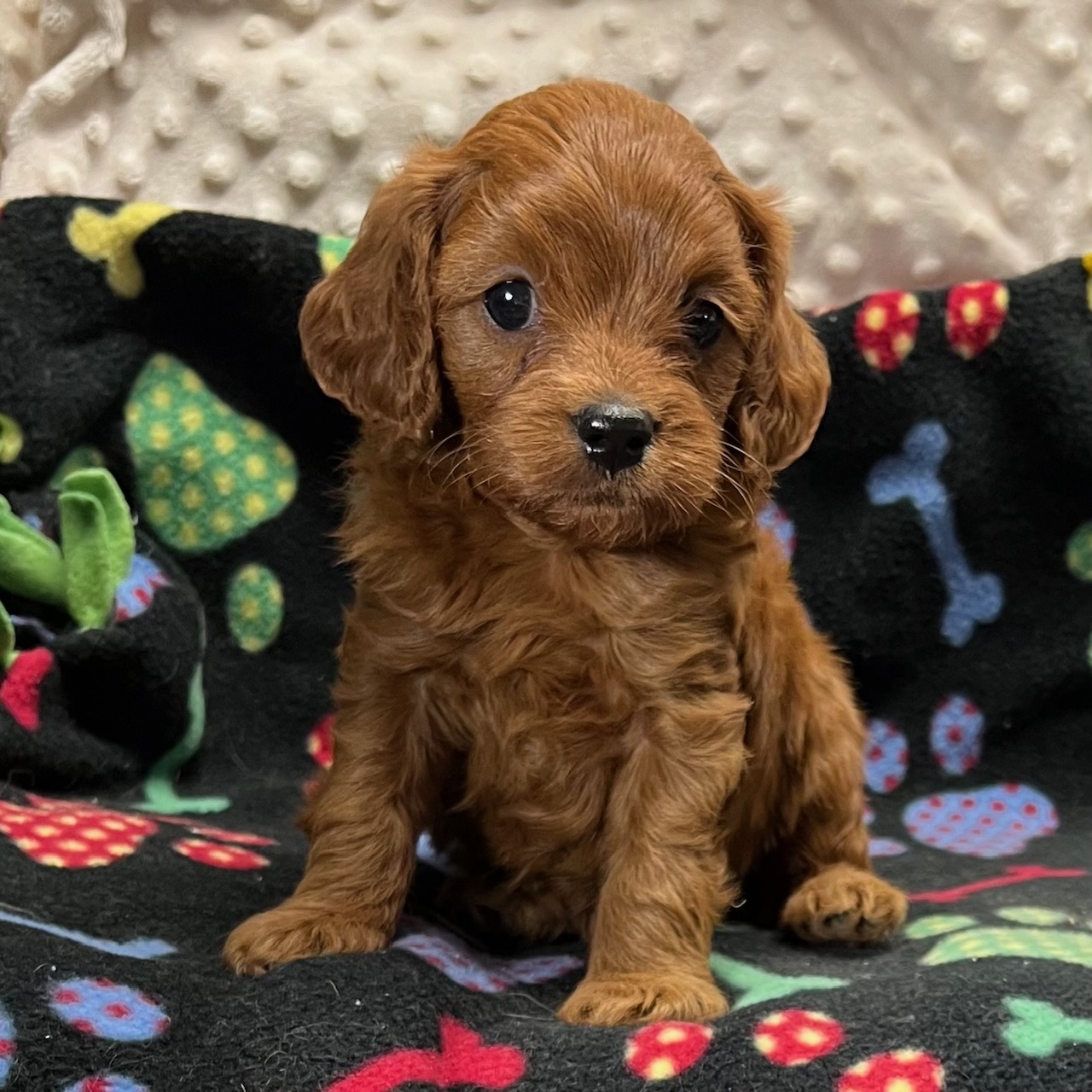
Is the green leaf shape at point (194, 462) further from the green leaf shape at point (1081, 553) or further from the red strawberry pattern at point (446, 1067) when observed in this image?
the green leaf shape at point (1081, 553)

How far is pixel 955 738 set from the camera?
Answer: 140 inches

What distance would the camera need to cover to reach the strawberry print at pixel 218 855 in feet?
8.56

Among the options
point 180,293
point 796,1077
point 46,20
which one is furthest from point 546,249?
point 46,20

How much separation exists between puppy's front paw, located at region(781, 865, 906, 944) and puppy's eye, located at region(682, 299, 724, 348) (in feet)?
3.16

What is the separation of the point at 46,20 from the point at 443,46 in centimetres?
94

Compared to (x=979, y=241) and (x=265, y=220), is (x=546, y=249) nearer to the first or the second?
(x=265, y=220)

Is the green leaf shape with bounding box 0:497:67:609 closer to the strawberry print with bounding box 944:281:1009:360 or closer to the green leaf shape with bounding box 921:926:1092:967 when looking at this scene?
the green leaf shape with bounding box 921:926:1092:967

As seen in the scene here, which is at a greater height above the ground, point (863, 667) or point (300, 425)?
point (300, 425)

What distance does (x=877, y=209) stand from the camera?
366cm

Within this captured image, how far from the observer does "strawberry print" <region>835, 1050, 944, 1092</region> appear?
170cm

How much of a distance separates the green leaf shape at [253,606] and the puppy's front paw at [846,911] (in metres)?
1.47

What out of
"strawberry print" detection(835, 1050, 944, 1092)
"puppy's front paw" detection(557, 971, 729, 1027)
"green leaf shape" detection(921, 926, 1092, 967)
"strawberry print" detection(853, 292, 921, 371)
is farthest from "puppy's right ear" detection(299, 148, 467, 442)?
"strawberry print" detection(853, 292, 921, 371)

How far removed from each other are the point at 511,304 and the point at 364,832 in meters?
0.84

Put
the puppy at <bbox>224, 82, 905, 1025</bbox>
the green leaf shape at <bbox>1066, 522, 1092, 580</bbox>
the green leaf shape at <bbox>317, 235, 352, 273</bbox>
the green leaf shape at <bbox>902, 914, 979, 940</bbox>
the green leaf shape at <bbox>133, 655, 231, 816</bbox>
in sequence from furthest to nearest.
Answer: the green leaf shape at <bbox>1066, 522, 1092, 580</bbox> < the green leaf shape at <bbox>317, 235, 352, 273</bbox> < the green leaf shape at <bbox>133, 655, 231, 816</bbox> < the green leaf shape at <bbox>902, 914, 979, 940</bbox> < the puppy at <bbox>224, 82, 905, 1025</bbox>
